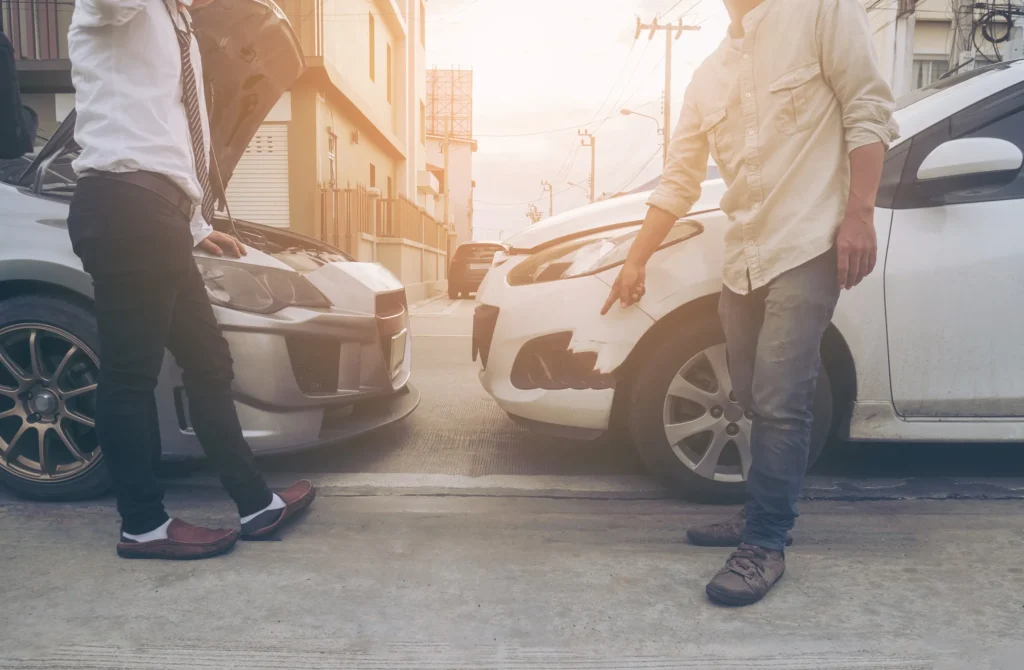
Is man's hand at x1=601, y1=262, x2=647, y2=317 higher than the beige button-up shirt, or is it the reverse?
the beige button-up shirt

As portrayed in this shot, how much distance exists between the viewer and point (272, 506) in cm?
262

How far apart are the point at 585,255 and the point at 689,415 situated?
69 cm

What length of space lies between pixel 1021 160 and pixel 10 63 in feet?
10.0

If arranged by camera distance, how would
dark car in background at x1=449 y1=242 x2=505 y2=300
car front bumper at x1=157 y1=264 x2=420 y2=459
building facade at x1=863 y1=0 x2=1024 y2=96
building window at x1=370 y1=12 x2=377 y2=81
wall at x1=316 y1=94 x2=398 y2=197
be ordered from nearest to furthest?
car front bumper at x1=157 y1=264 x2=420 y2=459 → wall at x1=316 y1=94 x2=398 y2=197 → building facade at x1=863 y1=0 x2=1024 y2=96 → dark car in background at x1=449 y1=242 x2=505 y2=300 → building window at x1=370 y1=12 x2=377 y2=81

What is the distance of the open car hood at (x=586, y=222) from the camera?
10.4 ft

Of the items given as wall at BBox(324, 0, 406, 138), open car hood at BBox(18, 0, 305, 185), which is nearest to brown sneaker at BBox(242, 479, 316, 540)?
open car hood at BBox(18, 0, 305, 185)

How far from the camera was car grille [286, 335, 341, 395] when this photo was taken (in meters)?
2.87

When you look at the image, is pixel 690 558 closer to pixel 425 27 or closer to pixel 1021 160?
pixel 1021 160

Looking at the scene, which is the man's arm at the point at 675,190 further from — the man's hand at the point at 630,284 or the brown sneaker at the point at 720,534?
the brown sneaker at the point at 720,534

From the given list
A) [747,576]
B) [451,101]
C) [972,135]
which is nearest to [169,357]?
[747,576]

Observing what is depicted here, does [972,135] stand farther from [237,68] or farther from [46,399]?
[46,399]

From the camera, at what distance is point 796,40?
219cm

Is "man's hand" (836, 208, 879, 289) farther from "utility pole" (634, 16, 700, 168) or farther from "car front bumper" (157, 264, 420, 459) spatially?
"utility pole" (634, 16, 700, 168)

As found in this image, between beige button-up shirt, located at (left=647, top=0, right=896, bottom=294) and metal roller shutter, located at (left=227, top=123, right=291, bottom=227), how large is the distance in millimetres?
12650
